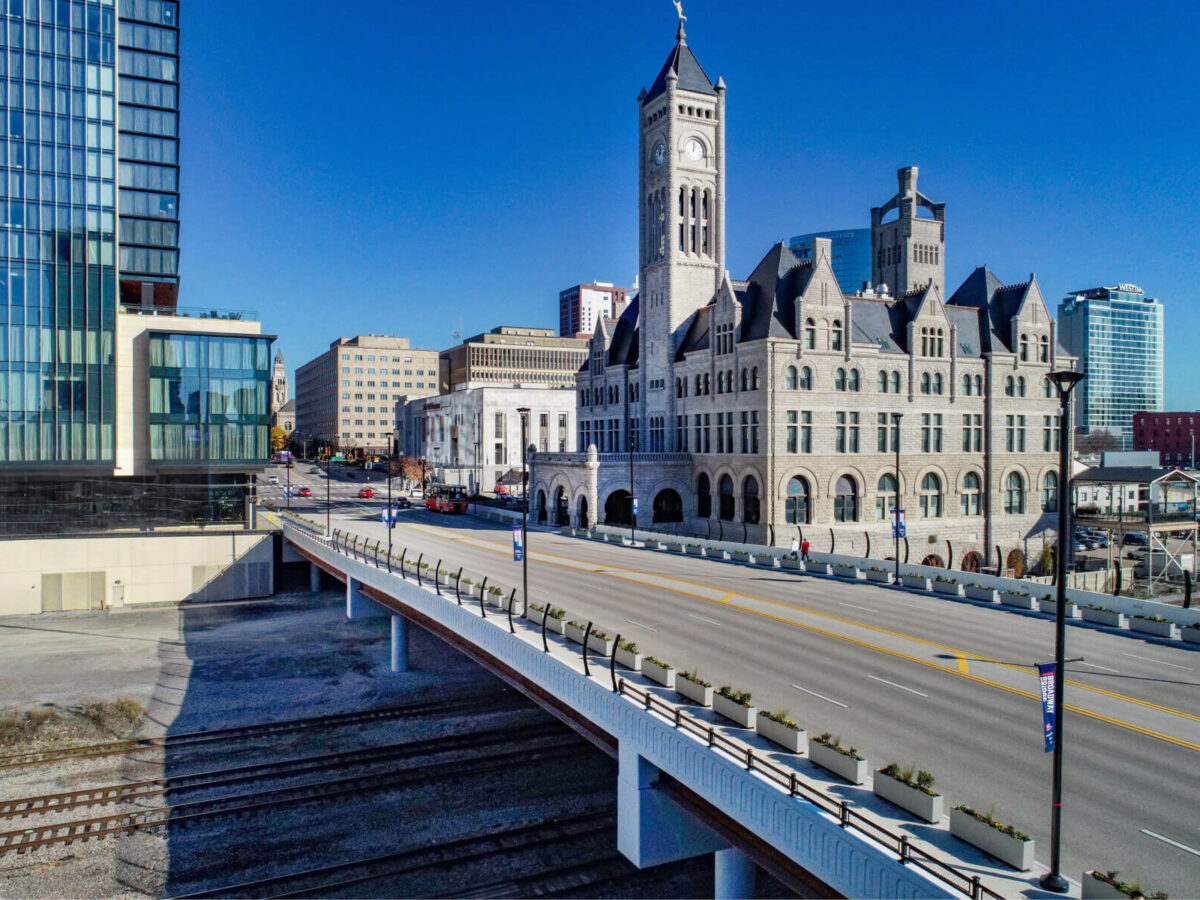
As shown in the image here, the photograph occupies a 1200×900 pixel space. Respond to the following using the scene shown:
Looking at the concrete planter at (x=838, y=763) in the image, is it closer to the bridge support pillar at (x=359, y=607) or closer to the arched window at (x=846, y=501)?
the bridge support pillar at (x=359, y=607)

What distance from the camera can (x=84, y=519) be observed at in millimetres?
58375

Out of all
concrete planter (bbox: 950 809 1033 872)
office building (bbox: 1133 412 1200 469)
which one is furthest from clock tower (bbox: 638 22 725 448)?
office building (bbox: 1133 412 1200 469)

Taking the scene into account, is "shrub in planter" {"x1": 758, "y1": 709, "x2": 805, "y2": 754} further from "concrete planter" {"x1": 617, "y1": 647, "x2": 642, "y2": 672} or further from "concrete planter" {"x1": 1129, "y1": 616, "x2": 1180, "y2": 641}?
"concrete planter" {"x1": 1129, "y1": 616, "x2": 1180, "y2": 641}

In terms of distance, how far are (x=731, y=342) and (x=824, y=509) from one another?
13.4 meters

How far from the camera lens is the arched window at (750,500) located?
56.3 metres

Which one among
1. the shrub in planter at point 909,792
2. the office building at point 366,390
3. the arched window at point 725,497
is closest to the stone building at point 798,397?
the arched window at point 725,497

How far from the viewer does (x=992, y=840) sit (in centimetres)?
1187

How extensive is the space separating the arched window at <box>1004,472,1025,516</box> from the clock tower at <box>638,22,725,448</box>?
1073 inches

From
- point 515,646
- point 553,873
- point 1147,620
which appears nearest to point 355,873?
point 553,873

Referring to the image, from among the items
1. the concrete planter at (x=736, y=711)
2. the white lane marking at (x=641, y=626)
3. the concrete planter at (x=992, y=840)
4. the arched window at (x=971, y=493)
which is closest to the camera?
the concrete planter at (x=992, y=840)

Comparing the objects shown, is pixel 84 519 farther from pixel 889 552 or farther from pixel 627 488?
pixel 889 552

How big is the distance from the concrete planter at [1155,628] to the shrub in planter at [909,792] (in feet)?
55.6

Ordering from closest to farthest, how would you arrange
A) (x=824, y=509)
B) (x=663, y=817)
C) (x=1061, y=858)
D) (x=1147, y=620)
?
(x=1061, y=858), (x=663, y=817), (x=1147, y=620), (x=824, y=509)

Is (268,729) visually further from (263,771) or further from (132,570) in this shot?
(132,570)
